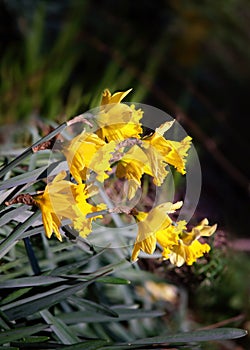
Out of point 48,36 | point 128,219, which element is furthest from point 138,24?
point 128,219

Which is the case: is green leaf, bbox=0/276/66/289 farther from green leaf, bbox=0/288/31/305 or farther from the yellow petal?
the yellow petal

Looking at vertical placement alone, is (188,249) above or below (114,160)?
below

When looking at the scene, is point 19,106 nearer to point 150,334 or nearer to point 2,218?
point 150,334

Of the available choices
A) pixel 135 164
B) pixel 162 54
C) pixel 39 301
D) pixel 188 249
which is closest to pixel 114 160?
pixel 135 164

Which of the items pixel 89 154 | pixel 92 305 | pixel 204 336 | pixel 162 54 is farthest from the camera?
pixel 162 54

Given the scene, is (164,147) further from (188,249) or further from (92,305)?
(92,305)

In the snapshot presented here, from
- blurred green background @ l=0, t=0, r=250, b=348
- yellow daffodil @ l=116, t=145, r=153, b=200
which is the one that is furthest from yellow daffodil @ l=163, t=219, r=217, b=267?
blurred green background @ l=0, t=0, r=250, b=348
